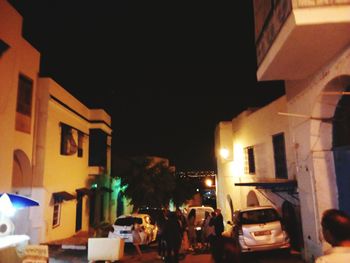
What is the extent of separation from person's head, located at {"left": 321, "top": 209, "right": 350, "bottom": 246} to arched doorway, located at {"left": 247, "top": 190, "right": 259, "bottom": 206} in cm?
1440

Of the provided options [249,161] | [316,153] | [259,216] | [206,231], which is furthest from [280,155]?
[316,153]

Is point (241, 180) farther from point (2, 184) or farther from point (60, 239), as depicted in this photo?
point (2, 184)

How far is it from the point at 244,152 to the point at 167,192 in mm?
11617

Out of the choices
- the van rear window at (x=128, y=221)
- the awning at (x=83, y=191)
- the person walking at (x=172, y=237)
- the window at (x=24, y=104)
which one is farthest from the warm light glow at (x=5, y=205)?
the awning at (x=83, y=191)

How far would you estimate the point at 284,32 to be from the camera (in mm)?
7680

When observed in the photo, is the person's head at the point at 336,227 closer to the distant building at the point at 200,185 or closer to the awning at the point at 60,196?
the awning at the point at 60,196

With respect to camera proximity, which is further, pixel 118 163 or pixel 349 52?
pixel 118 163

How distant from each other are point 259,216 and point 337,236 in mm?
8969

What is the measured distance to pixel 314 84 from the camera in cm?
929

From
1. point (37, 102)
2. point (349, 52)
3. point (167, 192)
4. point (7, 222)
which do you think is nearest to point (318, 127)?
point (349, 52)

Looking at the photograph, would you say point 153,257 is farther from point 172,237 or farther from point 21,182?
point 21,182

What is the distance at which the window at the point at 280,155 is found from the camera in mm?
14327

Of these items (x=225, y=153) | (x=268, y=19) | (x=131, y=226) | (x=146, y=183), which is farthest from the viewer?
(x=146, y=183)

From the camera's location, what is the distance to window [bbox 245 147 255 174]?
60.4 ft
